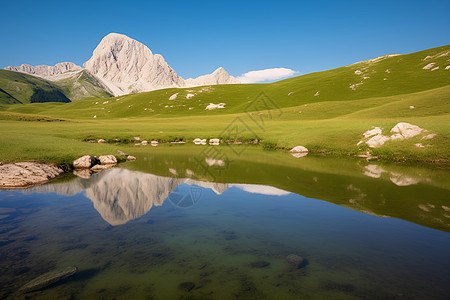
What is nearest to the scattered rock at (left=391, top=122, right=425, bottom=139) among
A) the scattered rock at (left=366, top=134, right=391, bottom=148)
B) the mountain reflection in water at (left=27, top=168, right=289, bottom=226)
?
the scattered rock at (left=366, top=134, right=391, bottom=148)

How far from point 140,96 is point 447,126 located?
174 metres

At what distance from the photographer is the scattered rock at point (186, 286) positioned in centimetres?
768

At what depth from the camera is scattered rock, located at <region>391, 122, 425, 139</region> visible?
34.4m

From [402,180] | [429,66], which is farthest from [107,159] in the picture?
[429,66]

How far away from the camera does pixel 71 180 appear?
22562 mm

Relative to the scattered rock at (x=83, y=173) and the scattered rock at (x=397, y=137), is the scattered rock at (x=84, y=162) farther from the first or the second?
the scattered rock at (x=397, y=137)

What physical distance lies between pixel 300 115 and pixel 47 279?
8282cm

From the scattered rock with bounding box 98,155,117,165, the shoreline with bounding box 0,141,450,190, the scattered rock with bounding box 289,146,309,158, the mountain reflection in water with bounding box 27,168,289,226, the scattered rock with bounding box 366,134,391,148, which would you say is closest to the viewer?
the mountain reflection in water with bounding box 27,168,289,226

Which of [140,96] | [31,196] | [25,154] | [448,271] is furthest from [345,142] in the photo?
[140,96]

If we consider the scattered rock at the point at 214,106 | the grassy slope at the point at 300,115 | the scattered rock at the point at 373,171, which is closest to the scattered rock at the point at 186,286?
the scattered rock at the point at 373,171

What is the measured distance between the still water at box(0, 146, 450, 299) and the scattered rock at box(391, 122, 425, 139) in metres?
17.1

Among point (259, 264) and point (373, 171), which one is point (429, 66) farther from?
point (259, 264)

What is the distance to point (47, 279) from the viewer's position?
798 centimetres

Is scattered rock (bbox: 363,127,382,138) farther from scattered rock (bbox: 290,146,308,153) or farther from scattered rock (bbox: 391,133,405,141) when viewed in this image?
scattered rock (bbox: 290,146,308,153)
